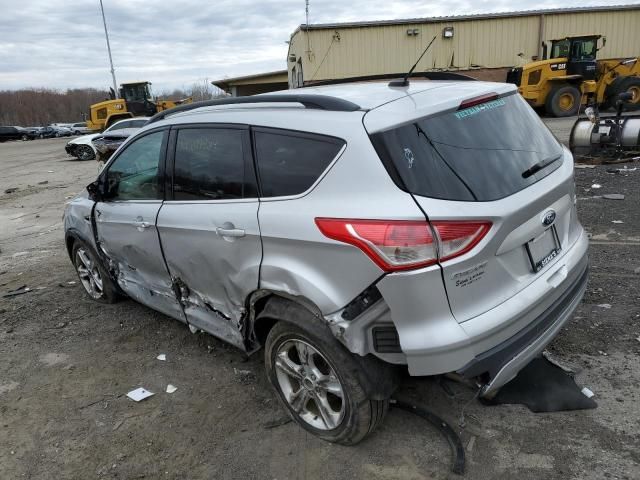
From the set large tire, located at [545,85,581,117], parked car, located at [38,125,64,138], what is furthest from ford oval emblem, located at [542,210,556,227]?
parked car, located at [38,125,64,138]

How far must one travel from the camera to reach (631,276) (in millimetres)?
4484

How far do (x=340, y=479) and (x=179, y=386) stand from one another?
1466mm

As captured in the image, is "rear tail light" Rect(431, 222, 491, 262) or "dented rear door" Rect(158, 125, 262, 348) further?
"dented rear door" Rect(158, 125, 262, 348)

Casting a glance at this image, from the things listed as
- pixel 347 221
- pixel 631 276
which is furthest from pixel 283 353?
pixel 631 276

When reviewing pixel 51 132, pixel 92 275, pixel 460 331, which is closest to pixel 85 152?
pixel 92 275

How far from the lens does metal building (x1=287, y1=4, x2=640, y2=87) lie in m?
27.8

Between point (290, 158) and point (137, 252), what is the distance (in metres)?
1.81

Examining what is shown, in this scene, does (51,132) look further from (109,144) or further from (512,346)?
(512,346)

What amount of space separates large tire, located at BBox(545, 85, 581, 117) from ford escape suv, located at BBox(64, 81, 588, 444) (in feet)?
61.7

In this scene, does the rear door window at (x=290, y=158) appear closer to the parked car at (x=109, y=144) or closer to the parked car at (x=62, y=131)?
the parked car at (x=109, y=144)

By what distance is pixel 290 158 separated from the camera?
2.60 meters

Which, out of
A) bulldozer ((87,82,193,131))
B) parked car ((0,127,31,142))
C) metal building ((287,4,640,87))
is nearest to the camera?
metal building ((287,4,640,87))

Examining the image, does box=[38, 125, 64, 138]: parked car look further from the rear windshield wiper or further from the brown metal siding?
the rear windshield wiper

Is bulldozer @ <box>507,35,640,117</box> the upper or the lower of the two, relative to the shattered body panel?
upper
